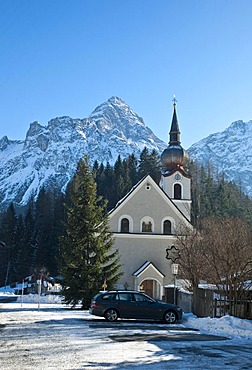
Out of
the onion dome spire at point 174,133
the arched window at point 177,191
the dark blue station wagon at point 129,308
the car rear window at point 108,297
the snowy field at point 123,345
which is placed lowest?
the snowy field at point 123,345

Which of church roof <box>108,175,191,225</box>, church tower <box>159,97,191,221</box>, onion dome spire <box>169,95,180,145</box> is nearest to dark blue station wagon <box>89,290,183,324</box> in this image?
church roof <box>108,175,191,225</box>

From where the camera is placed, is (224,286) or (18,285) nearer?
(224,286)

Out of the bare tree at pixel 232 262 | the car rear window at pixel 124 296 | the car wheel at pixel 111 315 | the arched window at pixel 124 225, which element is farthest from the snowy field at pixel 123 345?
the arched window at pixel 124 225

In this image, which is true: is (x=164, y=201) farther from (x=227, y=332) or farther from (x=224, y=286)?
(x=227, y=332)

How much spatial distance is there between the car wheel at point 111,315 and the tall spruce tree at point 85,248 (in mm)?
8980

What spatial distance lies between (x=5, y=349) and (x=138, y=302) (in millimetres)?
9721

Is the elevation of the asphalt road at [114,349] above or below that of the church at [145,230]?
below

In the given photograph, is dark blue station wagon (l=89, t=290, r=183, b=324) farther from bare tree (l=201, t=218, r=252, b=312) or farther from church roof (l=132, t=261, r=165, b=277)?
church roof (l=132, t=261, r=165, b=277)

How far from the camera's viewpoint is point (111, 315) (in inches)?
811

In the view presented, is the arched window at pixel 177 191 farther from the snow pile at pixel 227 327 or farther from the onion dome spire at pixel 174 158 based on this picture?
the snow pile at pixel 227 327

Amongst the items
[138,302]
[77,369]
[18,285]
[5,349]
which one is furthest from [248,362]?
[18,285]

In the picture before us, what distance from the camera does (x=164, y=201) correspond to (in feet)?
139

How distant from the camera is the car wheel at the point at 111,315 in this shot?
67.5 ft

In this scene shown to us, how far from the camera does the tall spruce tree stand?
29.7m
